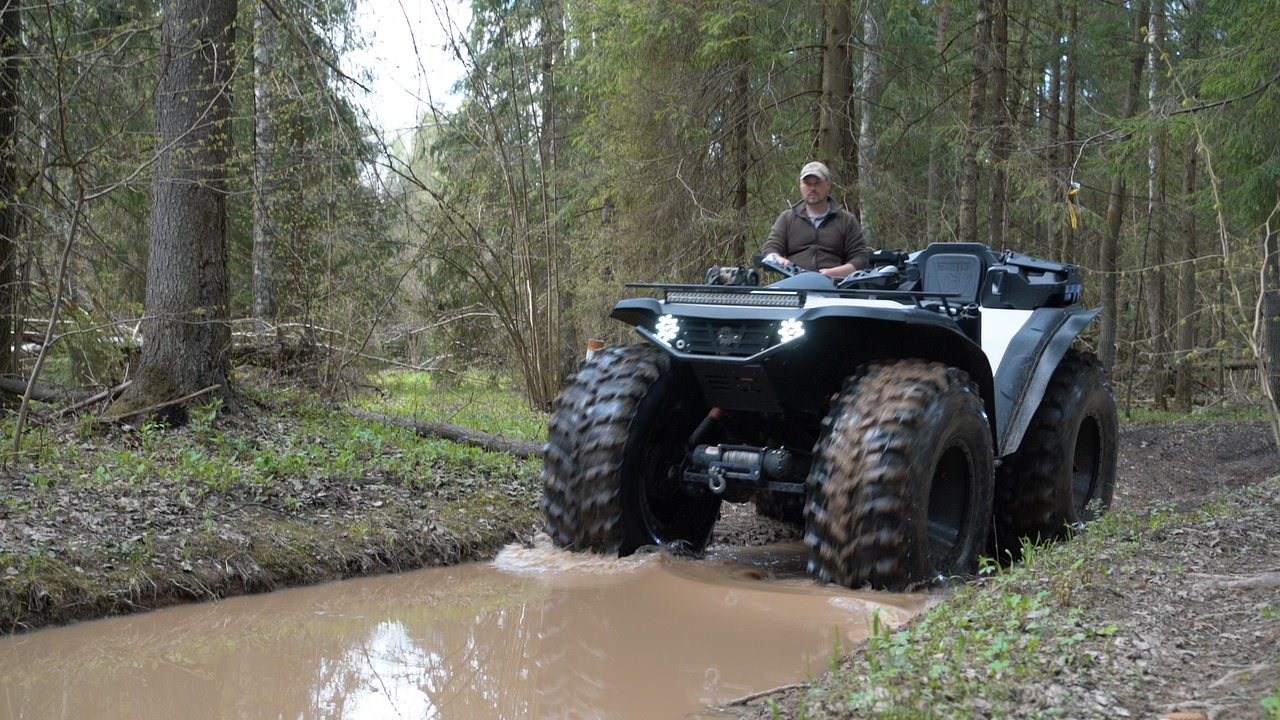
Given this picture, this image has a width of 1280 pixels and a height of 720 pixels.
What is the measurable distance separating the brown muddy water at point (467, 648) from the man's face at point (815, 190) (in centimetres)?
255

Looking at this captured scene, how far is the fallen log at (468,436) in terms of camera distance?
8.11m

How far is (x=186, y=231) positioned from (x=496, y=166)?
13.9 ft

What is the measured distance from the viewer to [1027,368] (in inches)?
226

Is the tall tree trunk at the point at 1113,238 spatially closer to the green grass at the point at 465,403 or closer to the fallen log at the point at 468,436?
the green grass at the point at 465,403

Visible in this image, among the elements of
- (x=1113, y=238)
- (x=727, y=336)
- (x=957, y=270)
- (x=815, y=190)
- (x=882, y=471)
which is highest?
(x=1113, y=238)

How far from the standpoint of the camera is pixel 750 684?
3463 mm

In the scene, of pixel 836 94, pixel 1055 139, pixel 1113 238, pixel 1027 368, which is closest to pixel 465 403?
pixel 836 94

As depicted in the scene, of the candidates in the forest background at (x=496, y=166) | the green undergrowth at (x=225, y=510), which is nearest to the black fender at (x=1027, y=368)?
the forest background at (x=496, y=166)

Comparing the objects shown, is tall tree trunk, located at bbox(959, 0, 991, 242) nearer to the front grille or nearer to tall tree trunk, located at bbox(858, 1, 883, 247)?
tall tree trunk, located at bbox(858, 1, 883, 247)

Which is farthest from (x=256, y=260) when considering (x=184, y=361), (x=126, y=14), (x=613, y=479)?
(x=613, y=479)

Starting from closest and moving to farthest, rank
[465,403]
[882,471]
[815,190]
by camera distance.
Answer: [882,471] → [815,190] → [465,403]

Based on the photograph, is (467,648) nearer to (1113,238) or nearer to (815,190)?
(815,190)

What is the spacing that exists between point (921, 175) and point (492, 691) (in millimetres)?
20886

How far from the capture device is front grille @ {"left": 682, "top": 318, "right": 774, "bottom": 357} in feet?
15.5
